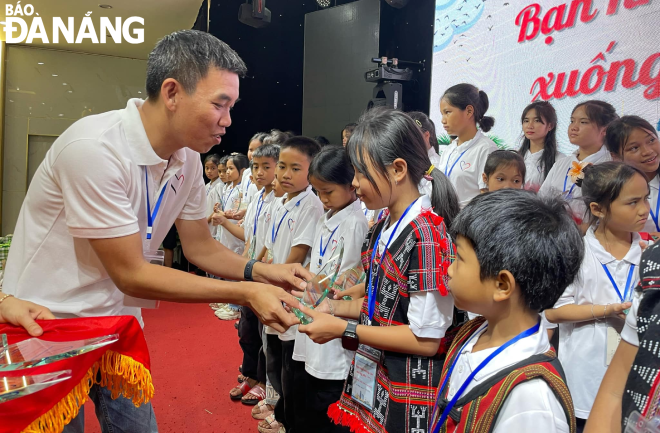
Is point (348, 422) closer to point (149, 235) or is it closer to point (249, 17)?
point (149, 235)

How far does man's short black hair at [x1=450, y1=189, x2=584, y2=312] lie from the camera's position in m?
0.99

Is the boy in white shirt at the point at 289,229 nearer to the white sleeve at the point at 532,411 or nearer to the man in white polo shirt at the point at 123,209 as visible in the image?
the man in white polo shirt at the point at 123,209

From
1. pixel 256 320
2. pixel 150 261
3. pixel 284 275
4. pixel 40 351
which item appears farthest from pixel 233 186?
pixel 40 351

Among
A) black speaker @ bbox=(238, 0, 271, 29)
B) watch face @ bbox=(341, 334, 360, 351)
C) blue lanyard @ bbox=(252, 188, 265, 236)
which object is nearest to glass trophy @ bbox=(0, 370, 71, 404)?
watch face @ bbox=(341, 334, 360, 351)

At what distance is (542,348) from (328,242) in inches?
49.4

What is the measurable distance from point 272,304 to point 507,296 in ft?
2.07

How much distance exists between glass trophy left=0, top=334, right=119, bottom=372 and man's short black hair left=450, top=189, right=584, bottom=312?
91cm

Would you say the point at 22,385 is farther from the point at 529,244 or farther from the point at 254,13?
the point at 254,13

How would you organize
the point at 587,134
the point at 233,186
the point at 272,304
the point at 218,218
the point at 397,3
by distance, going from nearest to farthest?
the point at 272,304 < the point at 587,134 < the point at 218,218 < the point at 397,3 < the point at 233,186

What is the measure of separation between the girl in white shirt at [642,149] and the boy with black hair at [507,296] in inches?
63.1

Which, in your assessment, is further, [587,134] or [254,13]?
[254,13]

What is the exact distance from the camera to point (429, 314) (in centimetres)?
127

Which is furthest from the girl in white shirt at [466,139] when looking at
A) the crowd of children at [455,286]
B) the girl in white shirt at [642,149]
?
the girl in white shirt at [642,149]

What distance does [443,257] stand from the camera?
1302 mm
